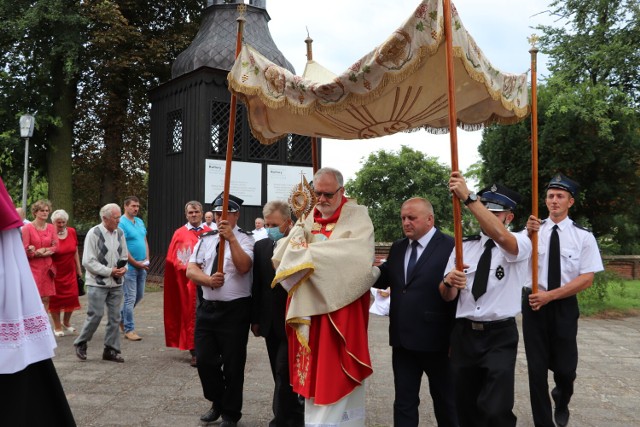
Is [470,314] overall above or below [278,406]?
above

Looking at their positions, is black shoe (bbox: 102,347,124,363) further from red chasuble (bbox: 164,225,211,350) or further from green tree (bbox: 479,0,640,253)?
green tree (bbox: 479,0,640,253)

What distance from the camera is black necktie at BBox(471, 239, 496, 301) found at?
4.22 m

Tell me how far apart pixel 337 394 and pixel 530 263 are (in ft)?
7.27

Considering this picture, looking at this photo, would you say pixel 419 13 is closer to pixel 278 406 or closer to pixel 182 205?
pixel 278 406

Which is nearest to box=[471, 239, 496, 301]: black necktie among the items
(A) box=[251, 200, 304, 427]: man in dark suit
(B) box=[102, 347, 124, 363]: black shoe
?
(A) box=[251, 200, 304, 427]: man in dark suit

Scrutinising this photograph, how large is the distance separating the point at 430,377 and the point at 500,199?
4.62 feet

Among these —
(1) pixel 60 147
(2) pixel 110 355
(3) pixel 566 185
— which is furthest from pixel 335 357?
(1) pixel 60 147

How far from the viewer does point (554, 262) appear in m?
5.25

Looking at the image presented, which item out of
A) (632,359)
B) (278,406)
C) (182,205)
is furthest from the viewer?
(182,205)

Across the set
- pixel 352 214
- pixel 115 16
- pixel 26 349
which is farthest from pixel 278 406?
pixel 115 16

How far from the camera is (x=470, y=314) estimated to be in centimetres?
424

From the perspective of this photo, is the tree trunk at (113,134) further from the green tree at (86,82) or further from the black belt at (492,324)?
the black belt at (492,324)

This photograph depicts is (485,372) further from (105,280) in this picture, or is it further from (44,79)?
(44,79)

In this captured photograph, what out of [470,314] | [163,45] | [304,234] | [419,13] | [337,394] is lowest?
[337,394]
